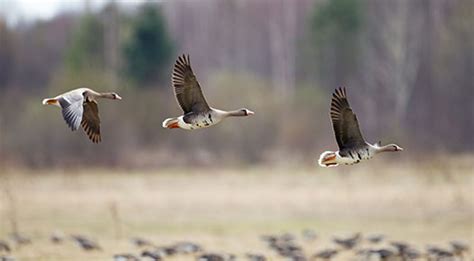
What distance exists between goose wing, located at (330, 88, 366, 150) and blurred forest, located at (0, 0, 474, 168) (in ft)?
81.9

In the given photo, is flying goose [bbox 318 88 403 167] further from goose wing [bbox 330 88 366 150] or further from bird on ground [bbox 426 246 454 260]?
bird on ground [bbox 426 246 454 260]

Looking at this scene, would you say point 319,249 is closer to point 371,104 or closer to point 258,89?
point 258,89

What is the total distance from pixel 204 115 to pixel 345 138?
1.98 metres

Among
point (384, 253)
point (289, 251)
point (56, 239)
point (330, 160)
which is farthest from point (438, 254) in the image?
point (56, 239)

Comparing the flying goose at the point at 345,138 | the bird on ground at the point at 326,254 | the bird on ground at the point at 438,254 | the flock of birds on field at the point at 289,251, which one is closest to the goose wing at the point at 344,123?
the flying goose at the point at 345,138

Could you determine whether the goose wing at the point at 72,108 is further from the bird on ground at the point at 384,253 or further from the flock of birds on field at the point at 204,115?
the bird on ground at the point at 384,253

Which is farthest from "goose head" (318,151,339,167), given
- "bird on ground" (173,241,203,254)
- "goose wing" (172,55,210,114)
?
"bird on ground" (173,241,203,254)

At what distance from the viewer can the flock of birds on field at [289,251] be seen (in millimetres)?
19825

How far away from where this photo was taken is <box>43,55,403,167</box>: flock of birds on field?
15.6 metres

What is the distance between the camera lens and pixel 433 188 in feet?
110

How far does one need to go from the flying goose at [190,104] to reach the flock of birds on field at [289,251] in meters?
3.50

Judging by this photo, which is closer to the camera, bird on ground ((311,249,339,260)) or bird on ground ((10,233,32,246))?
bird on ground ((311,249,339,260))

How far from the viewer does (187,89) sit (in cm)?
1617

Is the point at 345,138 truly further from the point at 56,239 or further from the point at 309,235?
the point at 56,239
